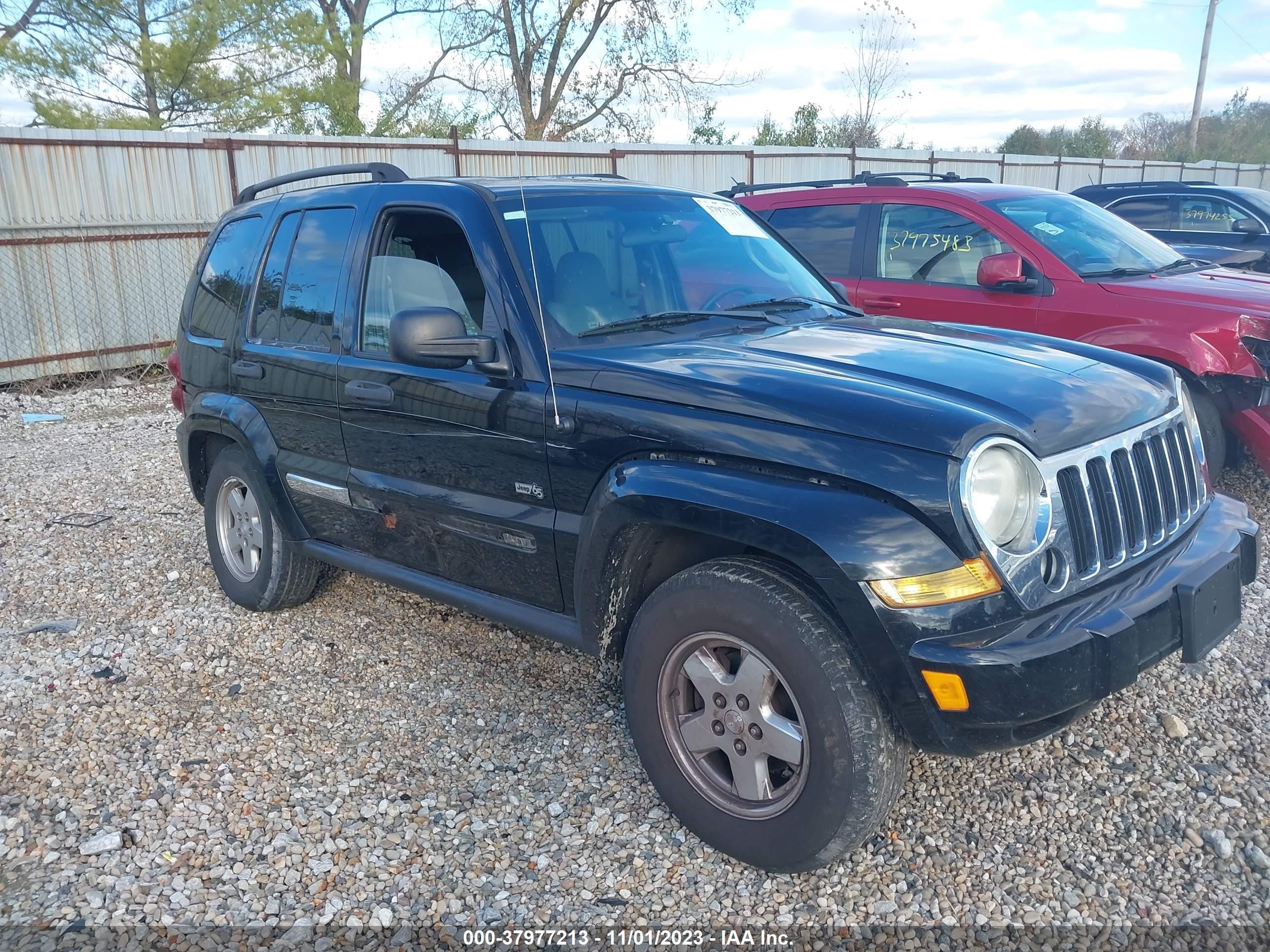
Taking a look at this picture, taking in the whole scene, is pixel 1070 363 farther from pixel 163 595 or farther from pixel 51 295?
pixel 51 295

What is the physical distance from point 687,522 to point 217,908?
1.67 m

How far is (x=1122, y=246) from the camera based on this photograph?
6.21m

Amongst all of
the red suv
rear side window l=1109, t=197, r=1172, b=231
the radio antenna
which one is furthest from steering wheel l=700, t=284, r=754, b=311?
rear side window l=1109, t=197, r=1172, b=231

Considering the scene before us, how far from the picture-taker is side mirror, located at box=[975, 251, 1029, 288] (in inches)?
225

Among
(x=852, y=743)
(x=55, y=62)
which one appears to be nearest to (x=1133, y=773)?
(x=852, y=743)

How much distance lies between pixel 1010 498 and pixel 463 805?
6.29ft

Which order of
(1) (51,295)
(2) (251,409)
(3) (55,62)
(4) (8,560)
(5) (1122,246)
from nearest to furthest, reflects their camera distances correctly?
1. (2) (251,409)
2. (4) (8,560)
3. (5) (1122,246)
4. (1) (51,295)
5. (3) (55,62)

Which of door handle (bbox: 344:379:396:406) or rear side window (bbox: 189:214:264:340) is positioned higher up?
rear side window (bbox: 189:214:264:340)

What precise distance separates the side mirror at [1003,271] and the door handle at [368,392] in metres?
3.77

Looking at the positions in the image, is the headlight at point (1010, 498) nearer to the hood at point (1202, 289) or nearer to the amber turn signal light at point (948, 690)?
the amber turn signal light at point (948, 690)

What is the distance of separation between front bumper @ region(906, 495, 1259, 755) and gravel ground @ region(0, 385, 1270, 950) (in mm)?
583

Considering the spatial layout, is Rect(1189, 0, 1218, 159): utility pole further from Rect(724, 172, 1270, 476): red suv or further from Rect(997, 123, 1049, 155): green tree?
Rect(724, 172, 1270, 476): red suv

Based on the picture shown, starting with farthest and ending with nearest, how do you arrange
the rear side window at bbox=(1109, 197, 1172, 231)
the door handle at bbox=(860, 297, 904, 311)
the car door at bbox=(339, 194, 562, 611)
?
the rear side window at bbox=(1109, 197, 1172, 231)
the door handle at bbox=(860, 297, 904, 311)
the car door at bbox=(339, 194, 562, 611)

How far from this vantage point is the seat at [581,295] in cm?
327
